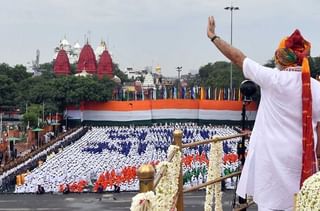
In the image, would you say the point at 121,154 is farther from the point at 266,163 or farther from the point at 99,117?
the point at 266,163

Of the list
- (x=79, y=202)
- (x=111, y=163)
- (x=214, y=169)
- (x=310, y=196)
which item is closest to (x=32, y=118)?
(x=111, y=163)

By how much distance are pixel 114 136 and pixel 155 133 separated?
3.20 metres

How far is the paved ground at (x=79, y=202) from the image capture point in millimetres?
14875

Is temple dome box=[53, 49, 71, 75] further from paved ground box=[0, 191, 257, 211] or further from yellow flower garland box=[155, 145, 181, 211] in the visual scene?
yellow flower garland box=[155, 145, 181, 211]

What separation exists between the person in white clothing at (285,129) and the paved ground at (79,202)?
11107 mm

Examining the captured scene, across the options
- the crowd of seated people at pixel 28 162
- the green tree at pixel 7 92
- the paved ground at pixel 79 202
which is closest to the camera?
the paved ground at pixel 79 202

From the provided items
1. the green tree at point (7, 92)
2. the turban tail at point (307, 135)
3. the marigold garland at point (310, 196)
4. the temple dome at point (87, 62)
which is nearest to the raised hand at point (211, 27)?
the turban tail at point (307, 135)

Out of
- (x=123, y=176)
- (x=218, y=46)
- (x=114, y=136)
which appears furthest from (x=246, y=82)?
(x=114, y=136)

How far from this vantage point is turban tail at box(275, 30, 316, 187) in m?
2.70

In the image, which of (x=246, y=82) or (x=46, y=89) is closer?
(x=246, y=82)

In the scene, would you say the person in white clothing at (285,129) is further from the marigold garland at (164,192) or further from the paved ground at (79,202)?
the paved ground at (79,202)

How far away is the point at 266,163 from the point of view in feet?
9.05

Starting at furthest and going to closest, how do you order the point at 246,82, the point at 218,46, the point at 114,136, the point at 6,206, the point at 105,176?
the point at 114,136 → the point at 105,176 → the point at 6,206 → the point at 246,82 → the point at 218,46

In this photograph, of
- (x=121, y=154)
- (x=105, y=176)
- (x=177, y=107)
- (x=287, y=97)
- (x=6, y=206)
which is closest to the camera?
(x=287, y=97)
